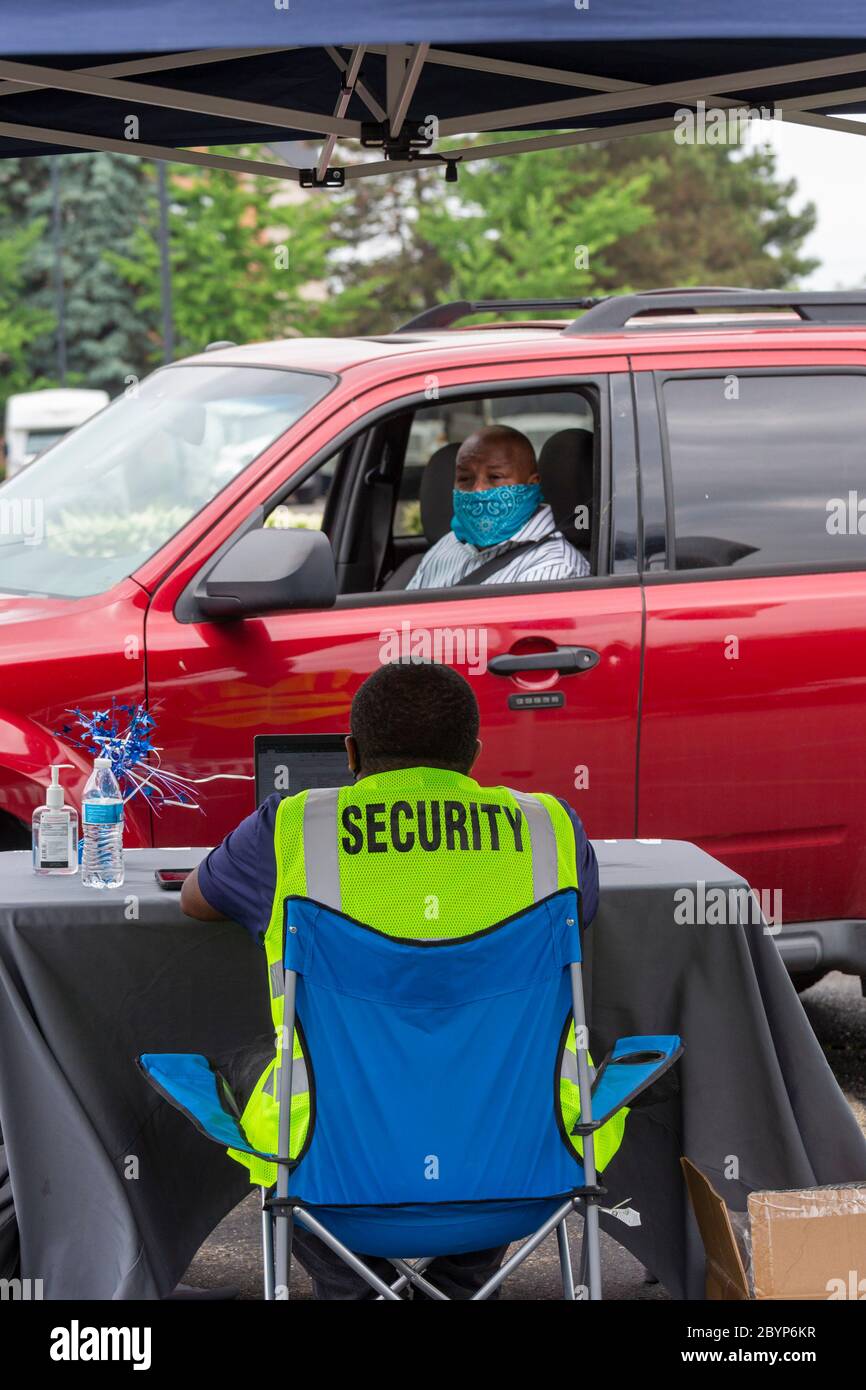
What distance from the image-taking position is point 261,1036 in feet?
12.5

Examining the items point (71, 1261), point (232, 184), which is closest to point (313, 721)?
point (71, 1261)

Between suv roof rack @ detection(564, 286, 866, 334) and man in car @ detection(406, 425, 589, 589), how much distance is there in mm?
426

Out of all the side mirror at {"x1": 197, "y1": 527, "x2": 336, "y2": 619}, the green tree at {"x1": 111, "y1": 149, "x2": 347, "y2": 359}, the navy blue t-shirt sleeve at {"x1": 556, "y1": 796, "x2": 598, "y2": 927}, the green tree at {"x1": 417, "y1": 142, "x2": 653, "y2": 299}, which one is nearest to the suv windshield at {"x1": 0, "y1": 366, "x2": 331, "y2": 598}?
the side mirror at {"x1": 197, "y1": 527, "x2": 336, "y2": 619}

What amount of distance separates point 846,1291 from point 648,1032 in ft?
2.24

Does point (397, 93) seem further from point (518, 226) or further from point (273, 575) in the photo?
point (518, 226)

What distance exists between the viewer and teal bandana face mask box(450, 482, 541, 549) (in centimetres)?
538

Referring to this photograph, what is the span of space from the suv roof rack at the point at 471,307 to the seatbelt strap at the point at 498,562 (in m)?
1.07

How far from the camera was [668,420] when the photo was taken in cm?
510

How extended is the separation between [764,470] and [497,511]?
815 mm

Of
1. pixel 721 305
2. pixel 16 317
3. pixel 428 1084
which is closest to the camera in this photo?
pixel 428 1084

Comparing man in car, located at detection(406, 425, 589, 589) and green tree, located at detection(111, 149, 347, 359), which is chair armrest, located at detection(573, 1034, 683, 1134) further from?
green tree, located at detection(111, 149, 347, 359)

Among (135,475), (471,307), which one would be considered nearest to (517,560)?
(135,475)

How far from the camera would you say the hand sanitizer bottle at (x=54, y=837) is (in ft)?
12.6
